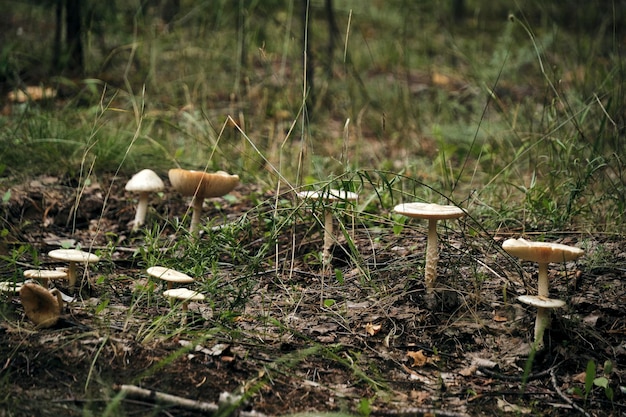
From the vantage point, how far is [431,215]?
2.45 metres

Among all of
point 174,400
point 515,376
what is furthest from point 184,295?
point 515,376

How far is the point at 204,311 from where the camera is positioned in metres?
2.74

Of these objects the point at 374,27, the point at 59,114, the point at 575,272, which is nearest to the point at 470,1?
the point at 374,27

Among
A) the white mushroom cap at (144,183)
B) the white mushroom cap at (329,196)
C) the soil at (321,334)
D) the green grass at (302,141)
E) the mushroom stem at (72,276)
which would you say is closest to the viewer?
the soil at (321,334)

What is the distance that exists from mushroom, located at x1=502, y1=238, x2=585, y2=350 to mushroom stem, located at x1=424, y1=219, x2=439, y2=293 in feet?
1.20

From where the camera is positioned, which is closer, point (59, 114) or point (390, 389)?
point (390, 389)

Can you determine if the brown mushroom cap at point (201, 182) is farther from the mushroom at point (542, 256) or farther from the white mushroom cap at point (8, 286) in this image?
the mushroom at point (542, 256)

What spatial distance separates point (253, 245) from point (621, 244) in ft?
6.34

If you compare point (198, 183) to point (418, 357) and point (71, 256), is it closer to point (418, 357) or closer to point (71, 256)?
point (71, 256)

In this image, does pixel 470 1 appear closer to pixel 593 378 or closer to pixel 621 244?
pixel 621 244

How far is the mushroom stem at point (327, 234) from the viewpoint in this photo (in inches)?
118

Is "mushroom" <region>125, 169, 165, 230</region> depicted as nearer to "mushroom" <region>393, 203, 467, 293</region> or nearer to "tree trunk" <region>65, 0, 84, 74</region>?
"mushroom" <region>393, 203, 467, 293</region>

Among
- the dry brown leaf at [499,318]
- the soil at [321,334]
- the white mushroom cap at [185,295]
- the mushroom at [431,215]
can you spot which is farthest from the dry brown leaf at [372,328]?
the white mushroom cap at [185,295]

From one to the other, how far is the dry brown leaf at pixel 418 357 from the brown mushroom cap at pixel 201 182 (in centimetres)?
135
